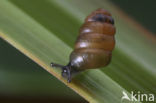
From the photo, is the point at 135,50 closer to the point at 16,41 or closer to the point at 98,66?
the point at 98,66

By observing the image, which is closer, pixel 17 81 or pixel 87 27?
pixel 87 27

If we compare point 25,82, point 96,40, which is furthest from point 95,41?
point 25,82

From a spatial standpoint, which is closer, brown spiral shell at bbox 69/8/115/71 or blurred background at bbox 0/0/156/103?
brown spiral shell at bbox 69/8/115/71

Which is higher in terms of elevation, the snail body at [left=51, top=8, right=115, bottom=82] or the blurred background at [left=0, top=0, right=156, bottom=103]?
the snail body at [left=51, top=8, right=115, bottom=82]

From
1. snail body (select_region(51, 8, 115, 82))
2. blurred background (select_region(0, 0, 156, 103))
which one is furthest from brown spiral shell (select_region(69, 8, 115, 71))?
blurred background (select_region(0, 0, 156, 103))

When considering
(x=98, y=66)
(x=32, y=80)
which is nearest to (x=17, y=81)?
(x=32, y=80)

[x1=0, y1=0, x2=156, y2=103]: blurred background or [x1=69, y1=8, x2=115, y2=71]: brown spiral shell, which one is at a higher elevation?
[x1=69, y1=8, x2=115, y2=71]: brown spiral shell

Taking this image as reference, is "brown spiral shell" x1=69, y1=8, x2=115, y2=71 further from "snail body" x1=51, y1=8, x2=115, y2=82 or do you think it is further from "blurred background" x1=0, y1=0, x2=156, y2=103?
"blurred background" x1=0, y1=0, x2=156, y2=103
